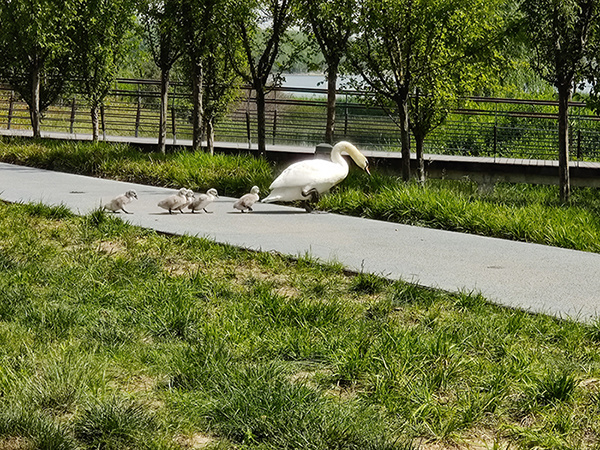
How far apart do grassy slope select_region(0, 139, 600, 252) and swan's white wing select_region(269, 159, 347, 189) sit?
48 cm

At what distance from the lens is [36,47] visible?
2070cm

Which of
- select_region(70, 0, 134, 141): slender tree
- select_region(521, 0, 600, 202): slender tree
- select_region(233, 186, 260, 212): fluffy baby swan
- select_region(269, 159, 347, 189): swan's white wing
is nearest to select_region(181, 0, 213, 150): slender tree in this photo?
select_region(70, 0, 134, 141): slender tree

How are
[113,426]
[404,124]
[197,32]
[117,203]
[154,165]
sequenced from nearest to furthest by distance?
[113,426], [117,203], [154,165], [404,124], [197,32]

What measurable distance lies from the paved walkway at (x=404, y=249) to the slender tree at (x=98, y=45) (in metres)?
11.5

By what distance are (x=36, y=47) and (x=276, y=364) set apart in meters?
18.5

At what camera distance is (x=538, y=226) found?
8148 mm

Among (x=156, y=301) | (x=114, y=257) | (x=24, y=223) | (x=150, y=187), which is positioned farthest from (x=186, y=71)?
(x=156, y=301)

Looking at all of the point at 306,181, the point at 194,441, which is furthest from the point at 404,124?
the point at 194,441

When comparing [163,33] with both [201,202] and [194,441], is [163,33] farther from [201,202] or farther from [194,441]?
[194,441]

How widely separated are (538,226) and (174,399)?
5.40 metres

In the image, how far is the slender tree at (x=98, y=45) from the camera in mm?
21047

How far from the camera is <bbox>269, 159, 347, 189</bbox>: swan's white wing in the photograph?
9.23 metres

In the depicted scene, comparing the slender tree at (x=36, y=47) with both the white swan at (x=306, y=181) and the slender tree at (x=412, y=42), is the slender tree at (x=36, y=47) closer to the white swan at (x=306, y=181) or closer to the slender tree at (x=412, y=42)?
the slender tree at (x=412, y=42)

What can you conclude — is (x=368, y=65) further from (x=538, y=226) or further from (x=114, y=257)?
(x=114, y=257)
